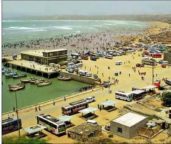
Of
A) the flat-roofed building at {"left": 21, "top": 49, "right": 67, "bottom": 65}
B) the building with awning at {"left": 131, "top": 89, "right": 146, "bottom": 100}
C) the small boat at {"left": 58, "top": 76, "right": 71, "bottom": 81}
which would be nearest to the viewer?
the building with awning at {"left": 131, "top": 89, "right": 146, "bottom": 100}

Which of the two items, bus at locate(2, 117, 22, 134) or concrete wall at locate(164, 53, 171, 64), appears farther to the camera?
concrete wall at locate(164, 53, 171, 64)

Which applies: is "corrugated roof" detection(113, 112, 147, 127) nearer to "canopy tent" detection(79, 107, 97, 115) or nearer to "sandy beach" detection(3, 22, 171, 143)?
"sandy beach" detection(3, 22, 171, 143)

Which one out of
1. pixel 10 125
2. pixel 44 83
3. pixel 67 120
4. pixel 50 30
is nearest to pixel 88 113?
pixel 67 120

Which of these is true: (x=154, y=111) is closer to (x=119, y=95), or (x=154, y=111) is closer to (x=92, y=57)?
(x=119, y=95)

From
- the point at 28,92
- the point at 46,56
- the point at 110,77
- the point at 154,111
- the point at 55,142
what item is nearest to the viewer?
the point at 55,142

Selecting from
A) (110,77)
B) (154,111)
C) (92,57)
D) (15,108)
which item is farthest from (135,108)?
(92,57)

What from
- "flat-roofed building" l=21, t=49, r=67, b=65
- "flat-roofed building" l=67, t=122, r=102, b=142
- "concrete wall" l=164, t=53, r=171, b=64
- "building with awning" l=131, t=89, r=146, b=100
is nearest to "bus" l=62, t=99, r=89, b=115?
"flat-roofed building" l=67, t=122, r=102, b=142
